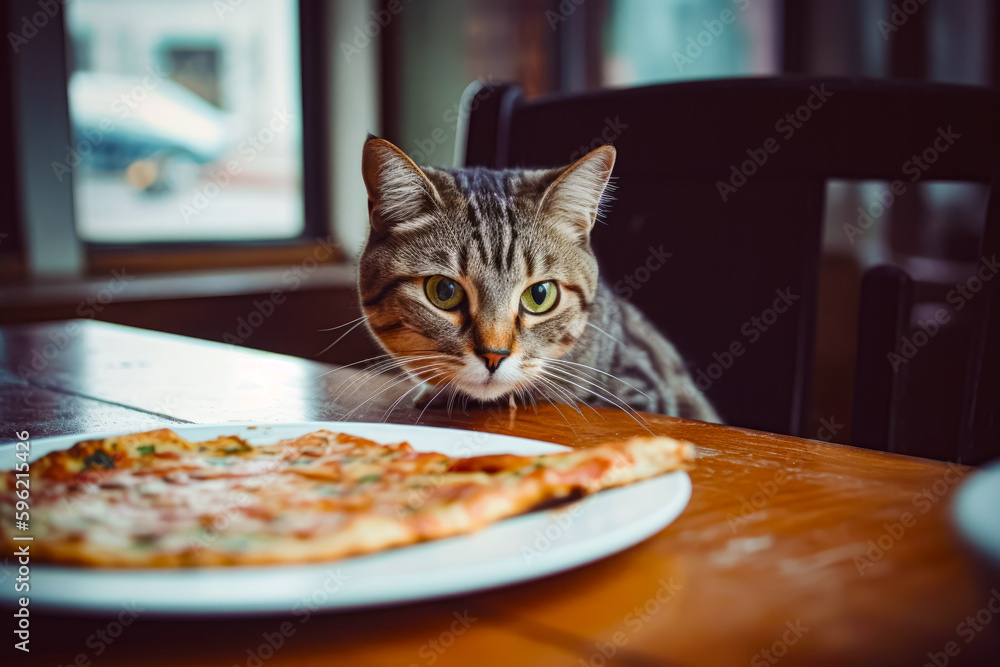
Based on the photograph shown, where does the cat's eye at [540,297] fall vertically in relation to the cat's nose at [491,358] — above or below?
above

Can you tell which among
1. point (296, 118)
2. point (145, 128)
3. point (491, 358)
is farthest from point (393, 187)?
point (296, 118)

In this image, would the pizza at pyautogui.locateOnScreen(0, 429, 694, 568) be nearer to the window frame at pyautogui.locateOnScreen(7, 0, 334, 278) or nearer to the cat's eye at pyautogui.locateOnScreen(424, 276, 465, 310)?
the cat's eye at pyautogui.locateOnScreen(424, 276, 465, 310)

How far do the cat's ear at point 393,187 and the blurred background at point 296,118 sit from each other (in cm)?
146

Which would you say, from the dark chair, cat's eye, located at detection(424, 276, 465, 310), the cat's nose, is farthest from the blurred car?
the cat's nose

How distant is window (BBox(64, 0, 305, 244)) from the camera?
10.00 feet

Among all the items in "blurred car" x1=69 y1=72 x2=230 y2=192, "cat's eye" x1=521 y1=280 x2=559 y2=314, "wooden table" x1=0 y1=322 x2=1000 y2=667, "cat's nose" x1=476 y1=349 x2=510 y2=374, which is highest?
"blurred car" x1=69 y1=72 x2=230 y2=192

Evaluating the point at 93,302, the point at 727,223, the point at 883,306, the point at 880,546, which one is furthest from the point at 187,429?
the point at 93,302

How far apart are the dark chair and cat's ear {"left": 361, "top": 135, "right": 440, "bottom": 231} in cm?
49

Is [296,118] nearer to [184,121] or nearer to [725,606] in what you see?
[184,121]

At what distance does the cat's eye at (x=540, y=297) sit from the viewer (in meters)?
1.08

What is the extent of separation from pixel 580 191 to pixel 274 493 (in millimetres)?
755

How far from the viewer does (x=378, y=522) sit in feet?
1.40

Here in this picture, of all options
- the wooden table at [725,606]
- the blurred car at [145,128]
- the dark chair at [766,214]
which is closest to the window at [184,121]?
the blurred car at [145,128]

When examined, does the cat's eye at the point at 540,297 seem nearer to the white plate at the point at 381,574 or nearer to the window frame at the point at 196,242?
the white plate at the point at 381,574
